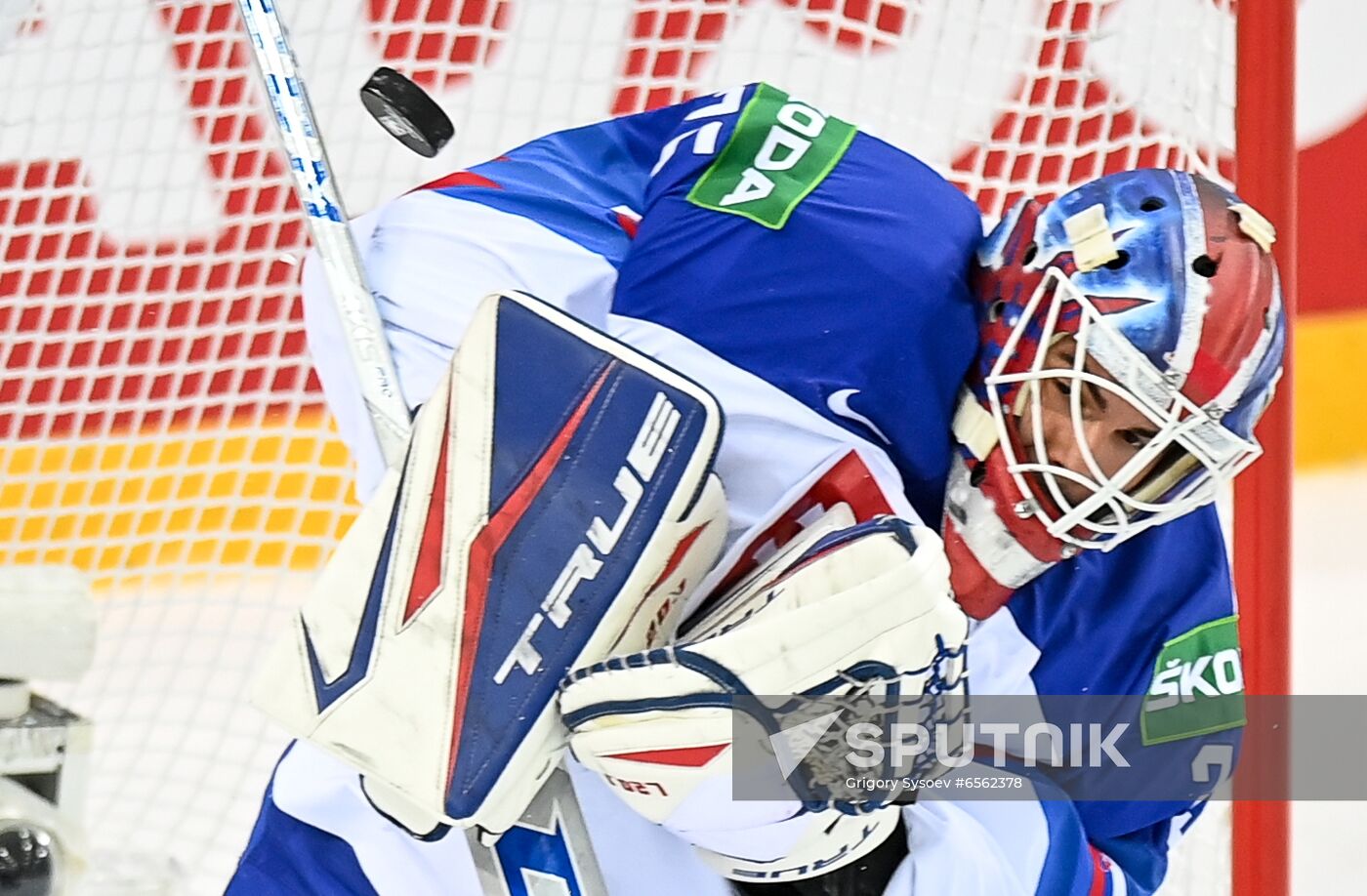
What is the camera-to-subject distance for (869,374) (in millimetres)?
1205

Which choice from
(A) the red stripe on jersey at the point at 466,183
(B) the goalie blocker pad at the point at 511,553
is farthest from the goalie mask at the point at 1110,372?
(A) the red stripe on jersey at the point at 466,183

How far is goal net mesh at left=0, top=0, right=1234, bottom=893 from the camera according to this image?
5.94 feet

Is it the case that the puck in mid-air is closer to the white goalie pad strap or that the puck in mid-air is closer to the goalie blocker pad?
the goalie blocker pad

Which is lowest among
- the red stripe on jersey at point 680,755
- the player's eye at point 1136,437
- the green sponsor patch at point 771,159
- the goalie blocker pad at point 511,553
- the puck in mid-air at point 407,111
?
the red stripe on jersey at point 680,755

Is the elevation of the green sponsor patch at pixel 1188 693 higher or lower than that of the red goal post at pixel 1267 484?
lower

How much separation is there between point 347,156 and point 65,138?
0.35 metres

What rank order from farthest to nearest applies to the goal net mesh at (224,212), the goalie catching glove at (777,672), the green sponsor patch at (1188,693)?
the goal net mesh at (224,212), the green sponsor patch at (1188,693), the goalie catching glove at (777,672)

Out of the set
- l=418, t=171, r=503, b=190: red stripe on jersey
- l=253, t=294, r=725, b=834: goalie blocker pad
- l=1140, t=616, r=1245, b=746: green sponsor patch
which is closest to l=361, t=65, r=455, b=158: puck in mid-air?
l=418, t=171, r=503, b=190: red stripe on jersey

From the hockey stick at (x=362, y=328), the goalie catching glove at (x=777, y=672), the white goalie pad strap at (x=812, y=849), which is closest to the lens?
the goalie catching glove at (x=777, y=672)

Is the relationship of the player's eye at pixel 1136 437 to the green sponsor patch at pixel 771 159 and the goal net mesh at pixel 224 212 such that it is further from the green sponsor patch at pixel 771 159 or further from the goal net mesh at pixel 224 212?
the goal net mesh at pixel 224 212

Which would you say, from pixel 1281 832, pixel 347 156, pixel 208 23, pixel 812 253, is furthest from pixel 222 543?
pixel 1281 832

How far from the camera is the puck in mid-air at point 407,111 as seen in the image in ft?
4.79

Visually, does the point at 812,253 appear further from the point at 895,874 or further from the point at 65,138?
the point at 65,138

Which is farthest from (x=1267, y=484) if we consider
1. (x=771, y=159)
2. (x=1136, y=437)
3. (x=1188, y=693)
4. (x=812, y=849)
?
(x=812, y=849)
